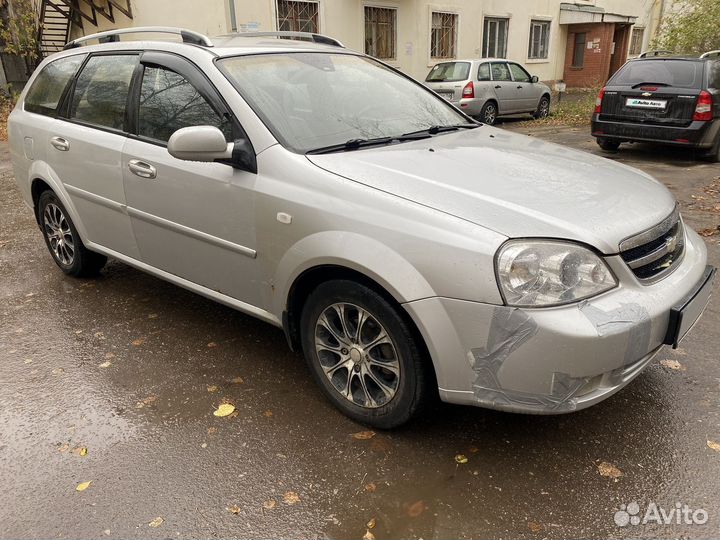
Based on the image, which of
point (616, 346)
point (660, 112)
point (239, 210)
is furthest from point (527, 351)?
point (660, 112)

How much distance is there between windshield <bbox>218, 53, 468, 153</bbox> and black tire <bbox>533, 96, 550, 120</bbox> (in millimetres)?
13051

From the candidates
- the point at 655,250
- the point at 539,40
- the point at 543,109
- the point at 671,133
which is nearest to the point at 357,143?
the point at 655,250

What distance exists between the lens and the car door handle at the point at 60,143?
3967mm

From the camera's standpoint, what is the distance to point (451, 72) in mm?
13711

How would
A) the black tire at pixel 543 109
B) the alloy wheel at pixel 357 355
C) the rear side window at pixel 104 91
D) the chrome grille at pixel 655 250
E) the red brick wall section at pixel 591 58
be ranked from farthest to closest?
1. the red brick wall section at pixel 591 58
2. the black tire at pixel 543 109
3. the rear side window at pixel 104 91
4. the alloy wheel at pixel 357 355
5. the chrome grille at pixel 655 250

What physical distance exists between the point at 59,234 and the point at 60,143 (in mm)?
843

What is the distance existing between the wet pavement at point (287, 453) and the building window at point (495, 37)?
761 inches

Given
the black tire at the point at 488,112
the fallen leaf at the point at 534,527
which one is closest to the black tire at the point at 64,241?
the fallen leaf at the point at 534,527

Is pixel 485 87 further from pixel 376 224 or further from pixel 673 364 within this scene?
pixel 376 224

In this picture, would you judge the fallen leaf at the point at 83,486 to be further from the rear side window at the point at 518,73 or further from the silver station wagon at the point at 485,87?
the rear side window at the point at 518,73

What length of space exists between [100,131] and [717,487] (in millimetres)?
3839

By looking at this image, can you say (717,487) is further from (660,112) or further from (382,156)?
(660,112)

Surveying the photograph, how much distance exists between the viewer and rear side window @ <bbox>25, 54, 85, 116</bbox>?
4211mm

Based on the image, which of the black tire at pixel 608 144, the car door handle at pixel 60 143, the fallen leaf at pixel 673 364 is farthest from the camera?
the black tire at pixel 608 144
